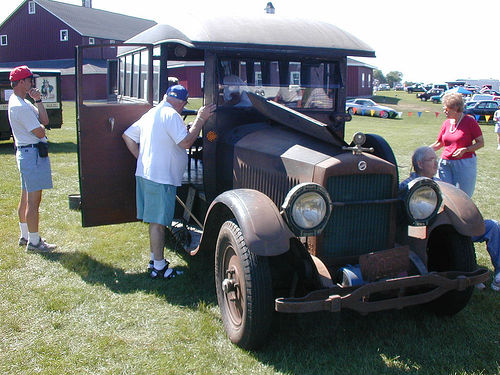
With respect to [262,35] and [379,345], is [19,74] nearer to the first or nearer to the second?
[262,35]

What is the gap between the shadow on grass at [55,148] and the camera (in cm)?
1159

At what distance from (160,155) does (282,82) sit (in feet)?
4.17

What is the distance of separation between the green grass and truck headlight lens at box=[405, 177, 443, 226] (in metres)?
0.86

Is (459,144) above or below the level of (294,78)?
below

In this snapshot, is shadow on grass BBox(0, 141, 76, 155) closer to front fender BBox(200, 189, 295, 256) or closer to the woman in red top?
the woman in red top

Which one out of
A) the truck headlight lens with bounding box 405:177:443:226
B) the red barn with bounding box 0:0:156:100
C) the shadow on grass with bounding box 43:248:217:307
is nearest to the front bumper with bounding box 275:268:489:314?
the truck headlight lens with bounding box 405:177:443:226

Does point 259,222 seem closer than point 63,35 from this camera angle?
Yes

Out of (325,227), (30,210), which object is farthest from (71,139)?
(325,227)

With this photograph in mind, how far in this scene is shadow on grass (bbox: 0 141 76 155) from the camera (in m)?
11.6

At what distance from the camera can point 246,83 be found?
4141 millimetres

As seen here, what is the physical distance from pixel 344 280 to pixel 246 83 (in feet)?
6.53

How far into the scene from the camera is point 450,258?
3.48m

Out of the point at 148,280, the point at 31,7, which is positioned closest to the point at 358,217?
the point at 148,280

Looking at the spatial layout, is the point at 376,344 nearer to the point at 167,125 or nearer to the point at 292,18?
the point at 167,125
